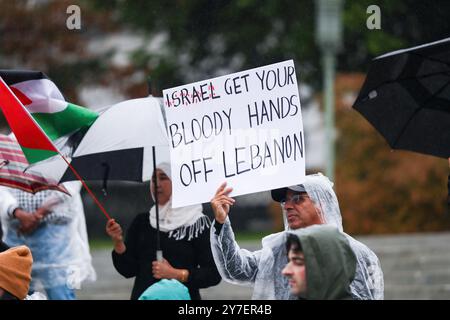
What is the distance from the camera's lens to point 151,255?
20.9 feet

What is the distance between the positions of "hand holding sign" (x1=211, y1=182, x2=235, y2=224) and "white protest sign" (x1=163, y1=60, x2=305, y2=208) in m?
0.04

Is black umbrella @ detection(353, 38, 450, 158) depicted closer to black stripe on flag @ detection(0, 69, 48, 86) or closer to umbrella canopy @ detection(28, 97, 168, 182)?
umbrella canopy @ detection(28, 97, 168, 182)

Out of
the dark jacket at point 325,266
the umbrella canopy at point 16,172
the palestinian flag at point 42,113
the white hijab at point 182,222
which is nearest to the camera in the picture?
the dark jacket at point 325,266

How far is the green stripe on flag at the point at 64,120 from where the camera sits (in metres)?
6.29

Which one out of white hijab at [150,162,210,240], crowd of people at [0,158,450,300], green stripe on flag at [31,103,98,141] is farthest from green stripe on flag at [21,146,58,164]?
white hijab at [150,162,210,240]

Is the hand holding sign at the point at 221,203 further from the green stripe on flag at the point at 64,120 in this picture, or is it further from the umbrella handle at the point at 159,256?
the green stripe on flag at the point at 64,120

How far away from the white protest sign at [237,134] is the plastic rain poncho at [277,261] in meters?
0.17

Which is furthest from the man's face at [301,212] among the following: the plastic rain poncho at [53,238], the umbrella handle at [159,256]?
the plastic rain poncho at [53,238]

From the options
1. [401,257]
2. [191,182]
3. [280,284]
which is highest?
[191,182]

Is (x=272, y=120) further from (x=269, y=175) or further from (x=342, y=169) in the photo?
(x=342, y=169)

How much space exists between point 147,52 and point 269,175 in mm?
13868

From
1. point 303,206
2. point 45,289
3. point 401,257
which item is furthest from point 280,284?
point 401,257

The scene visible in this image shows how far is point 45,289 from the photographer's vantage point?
8.00 metres

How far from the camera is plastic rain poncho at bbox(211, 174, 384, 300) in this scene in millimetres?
5109
